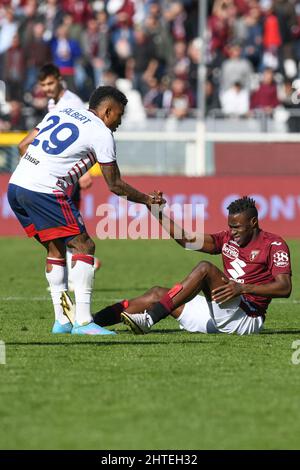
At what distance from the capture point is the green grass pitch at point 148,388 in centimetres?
611

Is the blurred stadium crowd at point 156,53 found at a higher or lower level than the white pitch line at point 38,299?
higher

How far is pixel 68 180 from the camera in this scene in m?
9.88

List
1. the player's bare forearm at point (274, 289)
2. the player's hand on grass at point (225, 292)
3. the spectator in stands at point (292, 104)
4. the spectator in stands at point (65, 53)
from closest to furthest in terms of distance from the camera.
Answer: the player's hand on grass at point (225, 292), the player's bare forearm at point (274, 289), the spectator in stands at point (65, 53), the spectator in stands at point (292, 104)

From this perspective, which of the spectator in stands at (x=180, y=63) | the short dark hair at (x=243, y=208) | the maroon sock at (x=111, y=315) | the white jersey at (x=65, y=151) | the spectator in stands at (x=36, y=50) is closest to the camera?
the short dark hair at (x=243, y=208)

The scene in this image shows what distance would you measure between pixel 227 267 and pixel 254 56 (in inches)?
621

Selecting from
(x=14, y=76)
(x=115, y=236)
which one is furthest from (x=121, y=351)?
(x=14, y=76)

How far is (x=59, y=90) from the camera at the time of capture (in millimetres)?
12578

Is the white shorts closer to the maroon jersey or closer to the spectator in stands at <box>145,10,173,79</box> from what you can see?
the maroon jersey

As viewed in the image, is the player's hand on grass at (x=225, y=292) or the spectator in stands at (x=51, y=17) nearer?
the player's hand on grass at (x=225, y=292)

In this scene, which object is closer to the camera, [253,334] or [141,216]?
[253,334]

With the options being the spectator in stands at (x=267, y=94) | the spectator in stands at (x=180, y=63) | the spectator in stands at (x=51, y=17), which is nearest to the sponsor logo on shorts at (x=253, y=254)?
the spectator in stands at (x=267, y=94)

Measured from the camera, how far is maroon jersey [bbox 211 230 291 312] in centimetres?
964

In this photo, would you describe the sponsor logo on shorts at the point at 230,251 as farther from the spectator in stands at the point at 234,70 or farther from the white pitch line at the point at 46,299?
the spectator in stands at the point at 234,70
